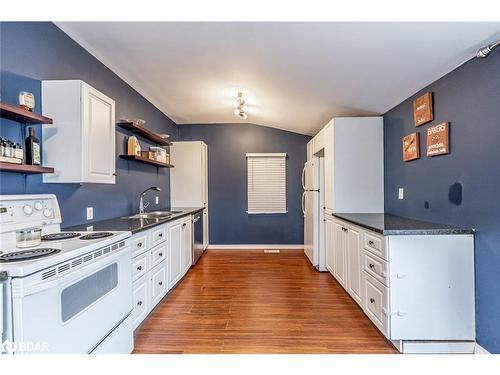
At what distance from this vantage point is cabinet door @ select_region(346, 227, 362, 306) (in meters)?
2.58

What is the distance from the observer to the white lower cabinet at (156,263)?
2250 mm

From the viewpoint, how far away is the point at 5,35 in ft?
5.59

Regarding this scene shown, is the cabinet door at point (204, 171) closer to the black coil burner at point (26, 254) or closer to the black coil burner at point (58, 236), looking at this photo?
the black coil burner at point (58, 236)

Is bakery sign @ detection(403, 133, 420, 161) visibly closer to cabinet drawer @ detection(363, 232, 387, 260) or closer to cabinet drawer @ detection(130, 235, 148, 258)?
cabinet drawer @ detection(363, 232, 387, 260)

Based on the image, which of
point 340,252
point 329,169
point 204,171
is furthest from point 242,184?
point 340,252

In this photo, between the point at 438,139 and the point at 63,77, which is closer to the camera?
the point at 63,77

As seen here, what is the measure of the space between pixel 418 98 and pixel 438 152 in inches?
25.6

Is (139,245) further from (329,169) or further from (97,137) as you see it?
(329,169)

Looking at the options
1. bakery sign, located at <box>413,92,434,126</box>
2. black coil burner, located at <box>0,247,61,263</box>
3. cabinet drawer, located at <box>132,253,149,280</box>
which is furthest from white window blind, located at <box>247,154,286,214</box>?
black coil burner, located at <box>0,247,61,263</box>

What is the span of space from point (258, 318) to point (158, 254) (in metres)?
1.15

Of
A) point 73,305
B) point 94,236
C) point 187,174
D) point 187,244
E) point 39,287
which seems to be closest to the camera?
point 39,287

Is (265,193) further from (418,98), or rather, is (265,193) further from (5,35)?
(5,35)

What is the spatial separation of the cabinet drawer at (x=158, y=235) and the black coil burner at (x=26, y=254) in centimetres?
120

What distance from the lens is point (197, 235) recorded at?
4.32 metres
